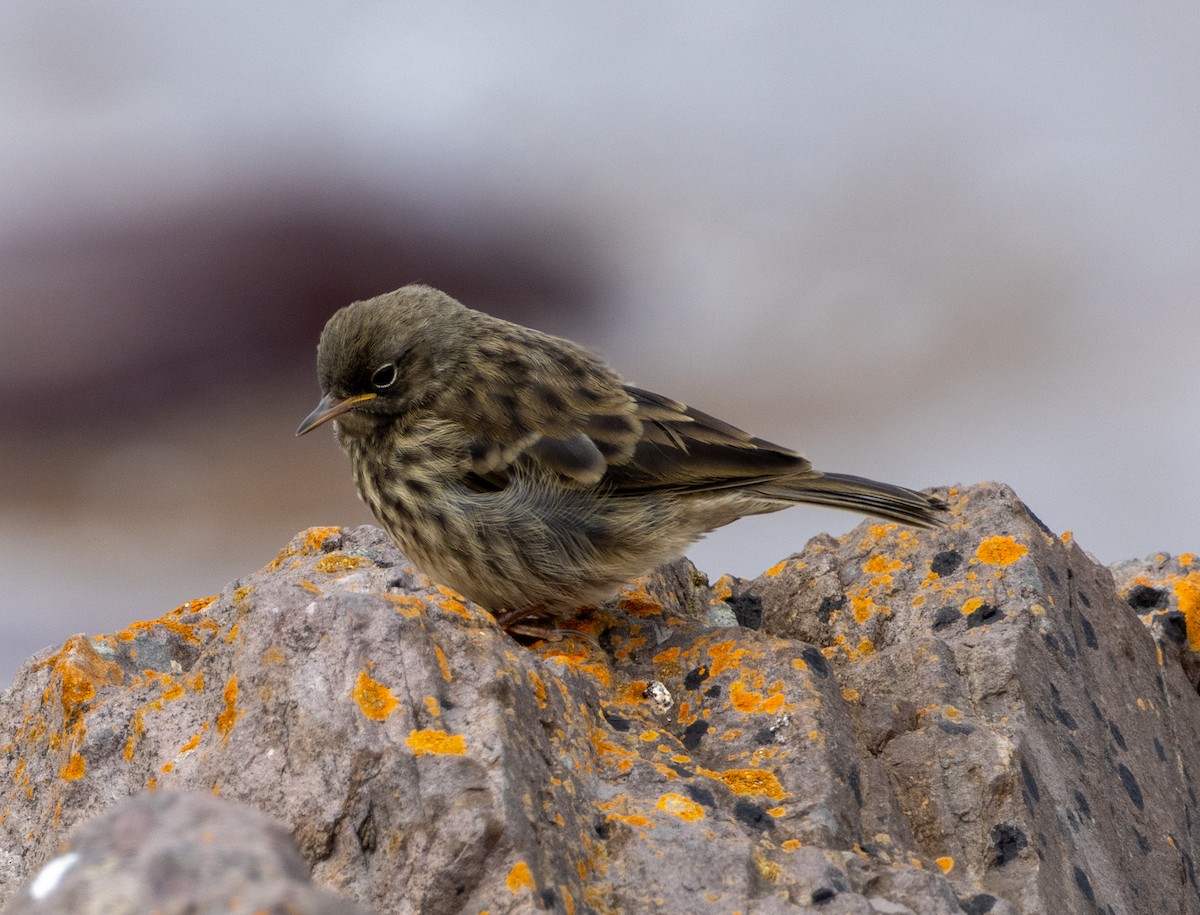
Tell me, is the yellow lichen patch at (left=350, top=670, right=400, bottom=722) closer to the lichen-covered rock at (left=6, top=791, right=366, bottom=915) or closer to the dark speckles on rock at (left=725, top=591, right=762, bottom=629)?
the lichen-covered rock at (left=6, top=791, right=366, bottom=915)

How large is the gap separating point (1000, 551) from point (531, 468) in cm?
177

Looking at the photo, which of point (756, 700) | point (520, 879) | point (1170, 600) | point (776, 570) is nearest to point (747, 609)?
point (776, 570)

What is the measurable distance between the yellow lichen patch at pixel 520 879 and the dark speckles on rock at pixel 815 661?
1537 mm

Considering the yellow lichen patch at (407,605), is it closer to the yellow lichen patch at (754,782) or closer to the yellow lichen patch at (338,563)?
the yellow lichen patch at (754,782)

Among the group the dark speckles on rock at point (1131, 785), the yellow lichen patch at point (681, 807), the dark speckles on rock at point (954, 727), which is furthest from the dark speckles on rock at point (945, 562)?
the yellow lichen patch at point (681, 807)

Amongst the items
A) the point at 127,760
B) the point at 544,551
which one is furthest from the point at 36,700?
the point at 544,551

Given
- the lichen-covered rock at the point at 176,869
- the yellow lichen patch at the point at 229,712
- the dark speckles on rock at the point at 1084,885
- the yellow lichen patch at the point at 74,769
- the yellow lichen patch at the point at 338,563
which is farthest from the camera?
the yellow lichen patch at the point at 338,563

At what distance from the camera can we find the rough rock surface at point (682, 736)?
2.80m

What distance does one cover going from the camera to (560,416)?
5.19m

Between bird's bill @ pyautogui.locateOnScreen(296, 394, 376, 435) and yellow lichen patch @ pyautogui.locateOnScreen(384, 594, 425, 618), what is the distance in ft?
6.66

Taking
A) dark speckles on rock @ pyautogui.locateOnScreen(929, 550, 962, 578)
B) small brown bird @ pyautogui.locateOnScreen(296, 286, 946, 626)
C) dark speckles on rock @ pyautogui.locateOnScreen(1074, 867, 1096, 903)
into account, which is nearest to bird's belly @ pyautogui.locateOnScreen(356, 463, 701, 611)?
small brown bird @ pyautogui.locateOnScreen(296, 286, 946, 626)

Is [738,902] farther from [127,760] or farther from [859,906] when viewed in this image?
[127,760]

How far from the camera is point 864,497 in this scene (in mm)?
4902

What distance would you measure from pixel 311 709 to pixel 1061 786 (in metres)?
2.23
